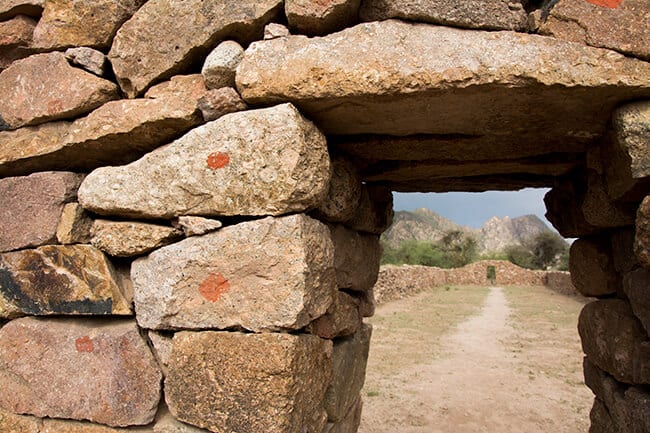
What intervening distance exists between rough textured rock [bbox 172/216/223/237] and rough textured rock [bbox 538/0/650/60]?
A: 162 centimetres

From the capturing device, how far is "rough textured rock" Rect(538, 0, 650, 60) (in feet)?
5.94

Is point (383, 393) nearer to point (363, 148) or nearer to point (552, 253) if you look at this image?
point (363, 148)

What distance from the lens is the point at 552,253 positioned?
36188 mm

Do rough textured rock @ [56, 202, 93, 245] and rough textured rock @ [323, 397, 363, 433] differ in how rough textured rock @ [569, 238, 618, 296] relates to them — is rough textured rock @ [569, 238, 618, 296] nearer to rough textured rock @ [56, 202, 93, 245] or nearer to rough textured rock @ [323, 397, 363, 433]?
rough textured rock @ [323, 397, 363, 433]

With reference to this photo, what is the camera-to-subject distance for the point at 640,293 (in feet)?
7.91

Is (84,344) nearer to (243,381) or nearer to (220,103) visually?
(243,381)

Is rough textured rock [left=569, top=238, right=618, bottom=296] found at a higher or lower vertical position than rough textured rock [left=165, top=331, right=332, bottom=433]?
higher

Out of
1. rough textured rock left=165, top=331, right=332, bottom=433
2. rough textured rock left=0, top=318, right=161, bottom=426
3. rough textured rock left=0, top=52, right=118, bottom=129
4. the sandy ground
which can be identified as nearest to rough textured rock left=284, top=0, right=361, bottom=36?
rough textured rock left=0, top=52, right=118, bottom=129

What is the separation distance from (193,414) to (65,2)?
219cm

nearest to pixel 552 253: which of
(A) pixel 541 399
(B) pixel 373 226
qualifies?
(A) pixel 541 399

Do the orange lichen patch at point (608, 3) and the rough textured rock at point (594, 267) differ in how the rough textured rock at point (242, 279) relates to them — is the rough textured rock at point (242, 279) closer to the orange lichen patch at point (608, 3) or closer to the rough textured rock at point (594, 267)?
the orange lichen patch at point (608, 3)

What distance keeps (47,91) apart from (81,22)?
15.8 inches

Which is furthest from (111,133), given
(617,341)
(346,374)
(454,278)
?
(454,278)

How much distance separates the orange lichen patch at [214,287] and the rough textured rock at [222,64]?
34.6 inches
